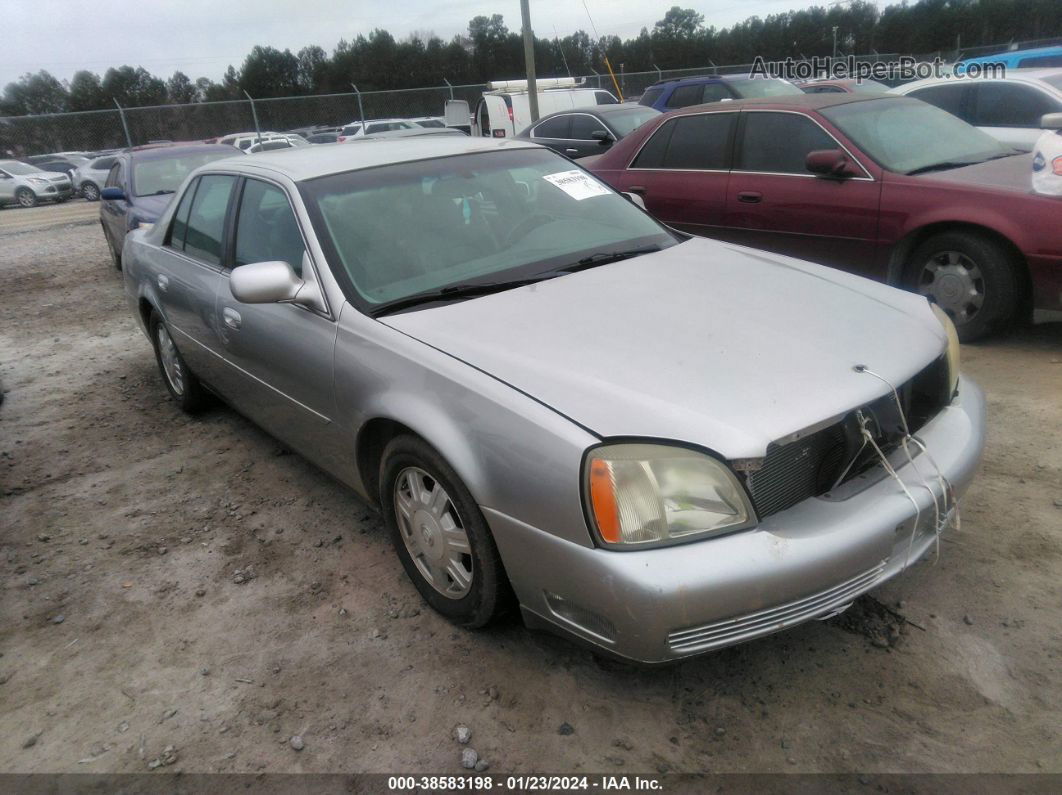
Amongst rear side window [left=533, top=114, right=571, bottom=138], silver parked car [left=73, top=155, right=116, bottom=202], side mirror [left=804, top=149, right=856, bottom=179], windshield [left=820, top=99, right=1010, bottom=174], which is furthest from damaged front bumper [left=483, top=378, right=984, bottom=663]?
silver parked car [left=73, top=155, right=116, bottom=202]

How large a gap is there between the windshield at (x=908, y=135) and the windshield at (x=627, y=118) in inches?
182

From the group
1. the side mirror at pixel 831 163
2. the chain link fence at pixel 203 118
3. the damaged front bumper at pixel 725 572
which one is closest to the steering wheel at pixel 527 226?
the damaged front bumper at pixel 725 572

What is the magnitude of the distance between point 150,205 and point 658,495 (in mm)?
7631

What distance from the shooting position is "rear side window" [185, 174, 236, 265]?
3805 mm

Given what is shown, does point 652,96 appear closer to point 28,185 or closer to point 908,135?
point 908,135

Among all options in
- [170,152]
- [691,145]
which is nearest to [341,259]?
[691,145]

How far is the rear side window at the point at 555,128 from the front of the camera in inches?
413

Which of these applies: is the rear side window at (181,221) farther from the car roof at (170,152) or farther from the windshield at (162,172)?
the car roof at (170,152)

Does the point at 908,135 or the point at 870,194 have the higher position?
the point at 908,135

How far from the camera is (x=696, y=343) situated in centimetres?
237

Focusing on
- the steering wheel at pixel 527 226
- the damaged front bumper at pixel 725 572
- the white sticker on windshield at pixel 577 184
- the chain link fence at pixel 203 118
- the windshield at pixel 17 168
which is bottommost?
the damaged front bumper at pixel 725 572

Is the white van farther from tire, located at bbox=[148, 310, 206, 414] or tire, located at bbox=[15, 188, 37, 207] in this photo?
tire, located at bbox=[15, 188, 37, 207]

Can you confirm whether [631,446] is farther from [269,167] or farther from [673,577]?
[269,167]

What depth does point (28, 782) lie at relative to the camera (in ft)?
7.22
